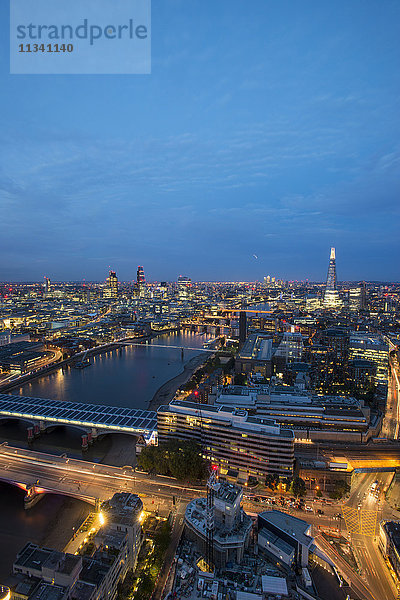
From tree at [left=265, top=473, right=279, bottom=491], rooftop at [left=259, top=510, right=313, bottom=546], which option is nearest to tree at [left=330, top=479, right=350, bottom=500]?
tree at [left=265, top=473, right=279, bottom=491]

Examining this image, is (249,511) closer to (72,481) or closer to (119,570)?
(119,570)

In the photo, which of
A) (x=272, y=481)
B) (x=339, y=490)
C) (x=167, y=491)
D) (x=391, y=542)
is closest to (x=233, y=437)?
(x=272, y=481)

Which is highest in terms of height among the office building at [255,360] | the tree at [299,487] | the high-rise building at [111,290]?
the high-rise building at [111,290]

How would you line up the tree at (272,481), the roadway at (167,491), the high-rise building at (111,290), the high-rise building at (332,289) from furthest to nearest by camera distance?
the high-rise building at (111,290) < the high-rise building at (332,289) < the tree at (272,481) < the roadway at (167,491)

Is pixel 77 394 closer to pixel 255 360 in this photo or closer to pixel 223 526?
pixel 255 360

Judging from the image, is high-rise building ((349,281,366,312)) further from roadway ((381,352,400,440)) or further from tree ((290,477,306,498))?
tree ((290,477,306,498))

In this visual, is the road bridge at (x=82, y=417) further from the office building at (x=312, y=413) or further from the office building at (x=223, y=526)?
the office building at (x=223, y=526)

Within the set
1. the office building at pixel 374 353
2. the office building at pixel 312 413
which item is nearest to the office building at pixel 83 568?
the office building at pixel 312 413
